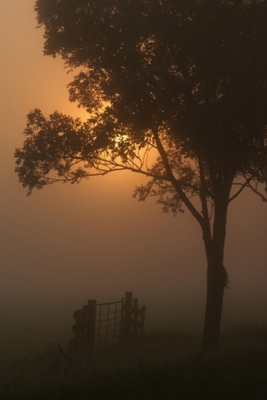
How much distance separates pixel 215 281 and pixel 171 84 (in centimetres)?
784

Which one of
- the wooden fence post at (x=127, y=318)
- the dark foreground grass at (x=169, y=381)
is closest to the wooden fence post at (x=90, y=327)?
the wooden fence post at (x=127, y=318)

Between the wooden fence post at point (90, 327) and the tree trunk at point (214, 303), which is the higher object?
the tree trunk at point (214, 303)

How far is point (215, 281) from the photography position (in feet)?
68.8

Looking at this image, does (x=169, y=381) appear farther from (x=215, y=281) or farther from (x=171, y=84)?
(x=171, y=84)

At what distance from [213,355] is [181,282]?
8466cm

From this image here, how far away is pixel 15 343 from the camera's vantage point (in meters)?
31.1

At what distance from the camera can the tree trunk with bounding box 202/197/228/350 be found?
2066 cm

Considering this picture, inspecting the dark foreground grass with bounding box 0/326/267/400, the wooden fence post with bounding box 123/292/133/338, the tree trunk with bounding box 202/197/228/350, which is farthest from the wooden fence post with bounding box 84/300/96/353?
the dark foreground grass with bounding box 0/326/267/400

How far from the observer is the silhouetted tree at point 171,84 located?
65.5 ft

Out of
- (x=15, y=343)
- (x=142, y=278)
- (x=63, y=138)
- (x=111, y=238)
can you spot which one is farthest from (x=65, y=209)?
(x=63, y=138)

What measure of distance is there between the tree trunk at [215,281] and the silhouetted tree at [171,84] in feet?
0.13

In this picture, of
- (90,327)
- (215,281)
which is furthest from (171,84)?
(90,327)

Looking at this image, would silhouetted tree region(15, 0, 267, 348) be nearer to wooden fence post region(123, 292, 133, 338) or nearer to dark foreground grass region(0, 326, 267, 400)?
dark foreground grass region(0, 326, 267, 400)

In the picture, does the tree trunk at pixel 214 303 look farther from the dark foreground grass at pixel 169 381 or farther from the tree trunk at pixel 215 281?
the dark foreground grass at pixel 169 381
